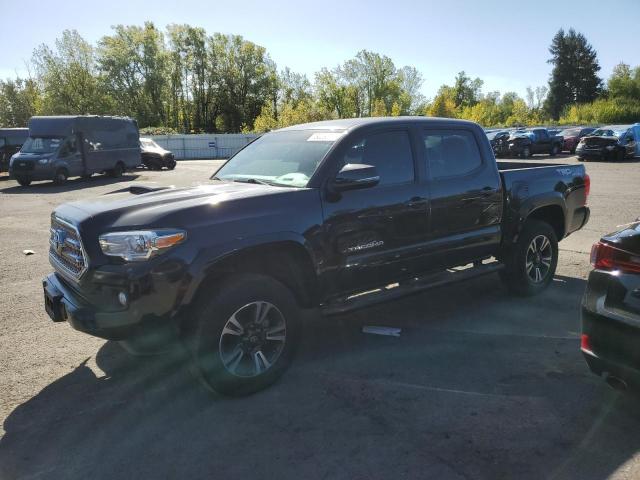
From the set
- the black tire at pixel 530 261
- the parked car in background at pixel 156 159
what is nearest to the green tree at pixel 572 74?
the parked car in background at pixel 156 159

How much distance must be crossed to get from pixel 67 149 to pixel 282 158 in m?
17.7

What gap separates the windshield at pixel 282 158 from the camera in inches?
157

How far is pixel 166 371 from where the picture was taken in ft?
12.9

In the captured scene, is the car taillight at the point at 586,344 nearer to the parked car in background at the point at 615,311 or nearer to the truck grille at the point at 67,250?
the parked car in background at the point at 615,311

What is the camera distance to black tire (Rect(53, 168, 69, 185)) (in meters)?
18.7

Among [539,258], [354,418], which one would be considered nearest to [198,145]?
[539,258]

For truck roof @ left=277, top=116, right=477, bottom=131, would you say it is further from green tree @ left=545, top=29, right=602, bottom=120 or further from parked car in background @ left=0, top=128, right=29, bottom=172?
green tree @ left=545, top=29, right=602, bottom=120

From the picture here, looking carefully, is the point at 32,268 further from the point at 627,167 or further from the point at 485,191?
the point at 627,167

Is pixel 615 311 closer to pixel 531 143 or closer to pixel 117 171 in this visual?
pixel 117 171

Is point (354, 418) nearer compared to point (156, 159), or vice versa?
point (354, 418)

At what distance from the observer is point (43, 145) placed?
18.8 m

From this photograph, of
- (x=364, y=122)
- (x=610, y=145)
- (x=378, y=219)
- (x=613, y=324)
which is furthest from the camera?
(x=610, y=145)

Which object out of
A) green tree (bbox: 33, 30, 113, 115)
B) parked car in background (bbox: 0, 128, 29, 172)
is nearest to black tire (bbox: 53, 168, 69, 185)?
parked car in background (bbox: 0, 128, 29, 172)

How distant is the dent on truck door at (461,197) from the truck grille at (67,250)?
2898 millimetres
